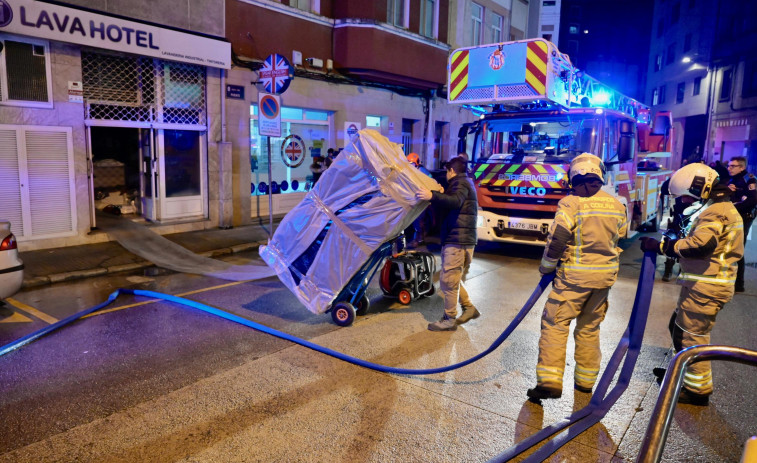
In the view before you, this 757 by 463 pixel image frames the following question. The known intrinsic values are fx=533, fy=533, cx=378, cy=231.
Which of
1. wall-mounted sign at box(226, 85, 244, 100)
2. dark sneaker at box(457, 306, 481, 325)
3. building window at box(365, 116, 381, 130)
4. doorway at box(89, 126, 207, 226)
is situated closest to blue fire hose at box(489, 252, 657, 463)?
dark sneaker at box(457, 306, 481, 325)

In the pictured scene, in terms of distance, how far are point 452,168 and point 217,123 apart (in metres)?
7.63

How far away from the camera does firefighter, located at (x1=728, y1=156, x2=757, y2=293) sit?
7.49 meters

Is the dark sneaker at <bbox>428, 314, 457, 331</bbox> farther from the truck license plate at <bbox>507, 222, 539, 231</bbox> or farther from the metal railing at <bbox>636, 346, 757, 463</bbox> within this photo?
the truck license plate at <bbox>507, 222, 539, 231</bbox>

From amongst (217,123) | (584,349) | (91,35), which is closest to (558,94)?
(584,349)

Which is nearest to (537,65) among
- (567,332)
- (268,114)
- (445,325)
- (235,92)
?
(445,325)

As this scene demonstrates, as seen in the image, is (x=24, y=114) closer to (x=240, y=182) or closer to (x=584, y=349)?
(x=240, y=182)

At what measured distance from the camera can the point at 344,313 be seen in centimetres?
570

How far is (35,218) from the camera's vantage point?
9180 mm

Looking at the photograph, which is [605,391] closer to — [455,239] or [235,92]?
[455,239]

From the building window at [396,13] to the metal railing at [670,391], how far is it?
14.3 metres

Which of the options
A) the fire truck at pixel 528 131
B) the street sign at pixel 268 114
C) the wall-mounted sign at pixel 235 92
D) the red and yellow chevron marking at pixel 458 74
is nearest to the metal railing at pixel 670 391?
the fire truck at pixel 528 131

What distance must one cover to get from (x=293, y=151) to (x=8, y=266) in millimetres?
8586

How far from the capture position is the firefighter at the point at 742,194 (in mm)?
7491

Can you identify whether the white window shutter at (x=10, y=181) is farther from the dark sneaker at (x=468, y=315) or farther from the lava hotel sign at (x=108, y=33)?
the dark sneaker at (x=468, y=315)
